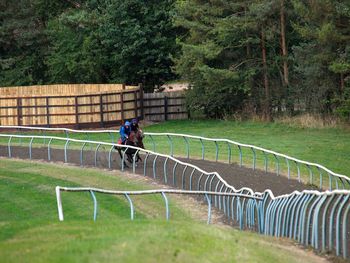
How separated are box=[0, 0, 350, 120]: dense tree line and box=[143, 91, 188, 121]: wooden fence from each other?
103 centimetres

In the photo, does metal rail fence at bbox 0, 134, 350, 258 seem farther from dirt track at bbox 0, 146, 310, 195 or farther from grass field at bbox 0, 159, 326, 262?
dirt track at bbox 0, 146, 310, 195

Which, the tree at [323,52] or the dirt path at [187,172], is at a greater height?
the tree at [323,52]

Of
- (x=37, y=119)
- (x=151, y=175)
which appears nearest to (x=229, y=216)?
(x=151, y=175)

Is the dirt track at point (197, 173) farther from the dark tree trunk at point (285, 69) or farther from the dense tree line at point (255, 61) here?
the dark tree trunk at point (285, 69)

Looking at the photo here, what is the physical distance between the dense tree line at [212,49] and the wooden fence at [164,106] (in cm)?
103

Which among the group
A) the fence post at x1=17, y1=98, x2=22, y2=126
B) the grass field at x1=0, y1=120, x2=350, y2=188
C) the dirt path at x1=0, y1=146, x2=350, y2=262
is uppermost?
the fence post at x1=17, y1=98, x2=22, y2=126

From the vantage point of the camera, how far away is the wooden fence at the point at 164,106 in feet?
135

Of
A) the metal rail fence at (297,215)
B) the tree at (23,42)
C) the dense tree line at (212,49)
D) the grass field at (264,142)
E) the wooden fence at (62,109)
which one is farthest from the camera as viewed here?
the tree at (23,42)

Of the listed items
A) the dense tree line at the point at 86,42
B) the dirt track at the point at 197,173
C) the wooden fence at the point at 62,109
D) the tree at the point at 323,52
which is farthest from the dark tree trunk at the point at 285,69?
the dirt track at the point at 197,173

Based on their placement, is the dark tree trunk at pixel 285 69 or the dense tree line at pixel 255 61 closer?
the dense tree line at pixel 255 61

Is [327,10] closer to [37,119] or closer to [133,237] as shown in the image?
[37,119]

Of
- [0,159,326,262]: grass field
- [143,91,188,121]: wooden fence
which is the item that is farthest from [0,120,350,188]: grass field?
[0,159,326,262]: grass field

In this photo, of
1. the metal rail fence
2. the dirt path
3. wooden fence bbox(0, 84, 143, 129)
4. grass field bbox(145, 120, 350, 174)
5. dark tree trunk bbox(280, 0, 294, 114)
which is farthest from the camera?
dark tree trunk bbox(280, 0, 294, 114)

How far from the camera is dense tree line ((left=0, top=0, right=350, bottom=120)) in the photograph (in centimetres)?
3447
